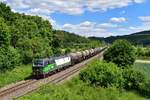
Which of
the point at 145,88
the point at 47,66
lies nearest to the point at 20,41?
the point at 47,66

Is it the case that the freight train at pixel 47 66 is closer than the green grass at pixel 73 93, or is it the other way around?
the green grass at pixel 73 93

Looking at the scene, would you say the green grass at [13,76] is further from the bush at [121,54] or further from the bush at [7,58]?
the bush at [121,54]

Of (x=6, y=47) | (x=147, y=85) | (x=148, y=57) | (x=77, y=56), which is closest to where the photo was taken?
(x=147, y=85)

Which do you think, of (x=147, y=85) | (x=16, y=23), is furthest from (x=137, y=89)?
(x=16, y=23)

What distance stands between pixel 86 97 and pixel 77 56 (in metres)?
62.9

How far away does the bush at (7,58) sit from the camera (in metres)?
57.8

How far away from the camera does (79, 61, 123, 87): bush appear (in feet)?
164

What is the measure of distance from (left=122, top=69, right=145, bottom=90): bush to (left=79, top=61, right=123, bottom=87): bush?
13.6ft

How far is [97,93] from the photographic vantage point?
4059 cm

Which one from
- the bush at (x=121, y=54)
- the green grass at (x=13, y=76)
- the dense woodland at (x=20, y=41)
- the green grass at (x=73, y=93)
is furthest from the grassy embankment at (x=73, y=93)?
the bush at (x=121, y=54)

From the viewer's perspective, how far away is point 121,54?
66062mm

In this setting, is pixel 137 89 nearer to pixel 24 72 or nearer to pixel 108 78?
pixel 108 78

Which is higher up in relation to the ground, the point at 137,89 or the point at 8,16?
the point at 8,16

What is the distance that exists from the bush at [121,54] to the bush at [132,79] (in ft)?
28.1
